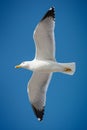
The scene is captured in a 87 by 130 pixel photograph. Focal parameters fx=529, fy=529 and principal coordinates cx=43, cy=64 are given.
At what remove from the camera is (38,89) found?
598cm

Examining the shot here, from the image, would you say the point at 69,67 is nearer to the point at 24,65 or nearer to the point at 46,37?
the point at 46,37

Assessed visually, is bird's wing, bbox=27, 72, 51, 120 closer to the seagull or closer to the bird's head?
the seagull

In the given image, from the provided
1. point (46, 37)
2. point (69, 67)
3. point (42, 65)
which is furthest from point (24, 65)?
point (69, 67)


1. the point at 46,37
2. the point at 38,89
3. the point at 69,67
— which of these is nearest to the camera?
the point at 69,67

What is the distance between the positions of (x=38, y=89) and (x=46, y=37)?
65 centimetres

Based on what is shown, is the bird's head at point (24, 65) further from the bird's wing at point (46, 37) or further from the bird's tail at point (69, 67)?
the bird's tail at point (69, 67)

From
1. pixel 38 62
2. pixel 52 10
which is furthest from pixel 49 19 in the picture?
pixel 38 62

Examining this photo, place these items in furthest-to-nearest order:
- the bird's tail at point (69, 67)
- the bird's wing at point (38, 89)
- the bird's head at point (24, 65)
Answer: the bird's wing at point (38, 89) < the bird's head at point (24, 65) < the bird's tail at point (69, 67)

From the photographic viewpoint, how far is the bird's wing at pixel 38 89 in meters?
5.93

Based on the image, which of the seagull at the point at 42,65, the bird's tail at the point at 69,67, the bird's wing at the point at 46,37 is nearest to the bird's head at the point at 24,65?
the seagull at the point at 42,65

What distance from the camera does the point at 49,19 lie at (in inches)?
221

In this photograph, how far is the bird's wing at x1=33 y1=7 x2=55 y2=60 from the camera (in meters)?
5.60

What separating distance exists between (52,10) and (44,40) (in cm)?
34

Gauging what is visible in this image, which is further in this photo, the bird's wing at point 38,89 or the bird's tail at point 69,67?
the bird's wing at point 38,89
